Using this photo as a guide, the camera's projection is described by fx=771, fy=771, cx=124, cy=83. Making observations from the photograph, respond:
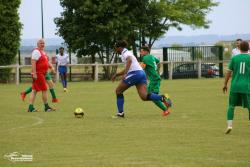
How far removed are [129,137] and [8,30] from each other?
1228 inches

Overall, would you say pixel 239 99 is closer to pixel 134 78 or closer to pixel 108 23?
pixel 134 78

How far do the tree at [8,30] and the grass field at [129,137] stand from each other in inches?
874

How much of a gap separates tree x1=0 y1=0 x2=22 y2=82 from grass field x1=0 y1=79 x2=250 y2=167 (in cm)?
2220

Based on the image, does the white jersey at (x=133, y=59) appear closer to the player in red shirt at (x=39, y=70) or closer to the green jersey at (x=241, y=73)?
the player in red shirt at (x=39, y=70)

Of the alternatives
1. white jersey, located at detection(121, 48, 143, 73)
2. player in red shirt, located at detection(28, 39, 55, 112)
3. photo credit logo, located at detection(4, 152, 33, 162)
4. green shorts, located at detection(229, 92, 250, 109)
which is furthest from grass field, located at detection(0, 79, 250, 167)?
white jersey, located at detection(121, 48, 143, 73)

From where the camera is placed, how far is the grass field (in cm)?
1107

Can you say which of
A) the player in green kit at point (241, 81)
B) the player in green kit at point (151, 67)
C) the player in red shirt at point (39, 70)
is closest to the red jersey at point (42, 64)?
the player in red shirt at point (39, 70)

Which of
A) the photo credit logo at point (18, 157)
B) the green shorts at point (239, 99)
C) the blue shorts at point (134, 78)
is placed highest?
the blue shorts at point (134, 78)

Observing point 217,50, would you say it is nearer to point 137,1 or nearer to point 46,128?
point 137,1

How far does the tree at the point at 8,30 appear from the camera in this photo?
1731 inches

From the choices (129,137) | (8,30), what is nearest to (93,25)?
(8,30)

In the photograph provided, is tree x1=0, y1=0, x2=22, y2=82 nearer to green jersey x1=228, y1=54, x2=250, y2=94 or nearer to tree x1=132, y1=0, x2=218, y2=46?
tree x1=132, y1=0, x2=218, y2=46

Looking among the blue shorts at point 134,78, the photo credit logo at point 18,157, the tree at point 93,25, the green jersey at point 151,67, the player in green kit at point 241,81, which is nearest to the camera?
the photo credit logo at point 18,157

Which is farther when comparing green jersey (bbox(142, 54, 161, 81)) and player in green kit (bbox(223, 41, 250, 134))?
green jersey (bbox(142, 54, 161, 81))
